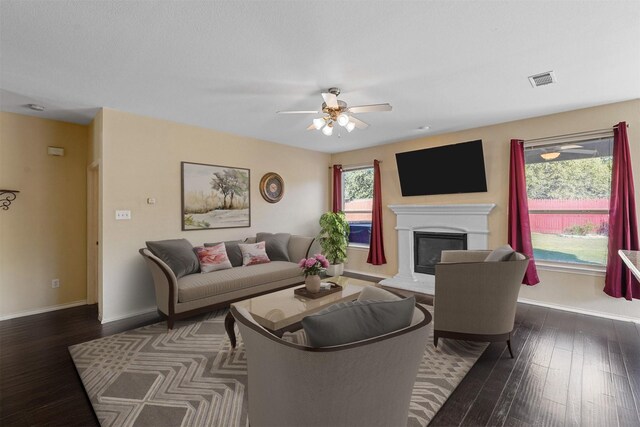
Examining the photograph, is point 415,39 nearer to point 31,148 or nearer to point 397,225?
→ point 397,225

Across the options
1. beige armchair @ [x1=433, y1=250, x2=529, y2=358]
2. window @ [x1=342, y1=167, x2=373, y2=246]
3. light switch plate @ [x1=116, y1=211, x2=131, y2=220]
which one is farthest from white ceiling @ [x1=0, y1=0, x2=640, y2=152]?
window @ [x1=342, y1=167, x2=373, y2=246]

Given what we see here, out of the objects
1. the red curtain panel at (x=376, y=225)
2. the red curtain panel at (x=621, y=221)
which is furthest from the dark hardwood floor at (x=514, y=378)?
the red curtain panel at (x=376, y=225)

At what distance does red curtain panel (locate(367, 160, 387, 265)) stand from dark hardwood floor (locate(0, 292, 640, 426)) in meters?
2.52

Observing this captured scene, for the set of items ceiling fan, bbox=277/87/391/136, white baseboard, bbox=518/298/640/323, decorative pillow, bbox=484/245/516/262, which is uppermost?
ceiling fan, bbox=277/87/391/136

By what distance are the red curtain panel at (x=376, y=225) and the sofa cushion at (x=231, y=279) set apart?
182 centimetres

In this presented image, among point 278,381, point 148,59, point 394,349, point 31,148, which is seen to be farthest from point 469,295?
point 31,148

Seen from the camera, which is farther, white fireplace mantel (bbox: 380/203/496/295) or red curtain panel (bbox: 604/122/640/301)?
white fireplace mantel (bbox: 380/203/496/295)

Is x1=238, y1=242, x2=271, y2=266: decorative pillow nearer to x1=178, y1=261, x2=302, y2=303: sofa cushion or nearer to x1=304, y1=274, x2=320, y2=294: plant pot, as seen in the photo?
x1=178, y1=261, x2=302, y2=303: sofa cushion

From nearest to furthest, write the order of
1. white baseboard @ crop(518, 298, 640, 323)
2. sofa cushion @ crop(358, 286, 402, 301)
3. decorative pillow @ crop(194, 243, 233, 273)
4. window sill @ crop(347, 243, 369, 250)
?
sofa cushion @ crop(358, 286, 402, 301)
white baseboard @ crop(518, 298, 640, 323)
decorative pillow @ crop(194, 243, 233, 273)
window sill @ crop(347, 243, 369, 250)

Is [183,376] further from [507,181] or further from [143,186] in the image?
[507,181]

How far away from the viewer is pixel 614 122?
3459 mm

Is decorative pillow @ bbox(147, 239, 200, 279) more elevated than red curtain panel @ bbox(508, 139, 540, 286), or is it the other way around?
red curtain panel @ bbox(508, 139, 540, 286)

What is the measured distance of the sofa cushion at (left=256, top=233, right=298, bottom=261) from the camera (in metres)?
4.63

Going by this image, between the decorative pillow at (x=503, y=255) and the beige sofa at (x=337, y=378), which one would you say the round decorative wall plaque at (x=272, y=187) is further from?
the beige sofa at (x=337, y=378)
